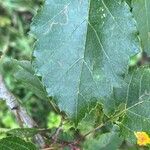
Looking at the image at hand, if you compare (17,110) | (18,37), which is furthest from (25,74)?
(18,37)

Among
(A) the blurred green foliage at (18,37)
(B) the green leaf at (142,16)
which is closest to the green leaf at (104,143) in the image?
(B) the green leaf at (142,16)

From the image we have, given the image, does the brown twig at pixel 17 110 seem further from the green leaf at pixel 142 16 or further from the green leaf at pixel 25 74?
the green leaf at pixel 142 16

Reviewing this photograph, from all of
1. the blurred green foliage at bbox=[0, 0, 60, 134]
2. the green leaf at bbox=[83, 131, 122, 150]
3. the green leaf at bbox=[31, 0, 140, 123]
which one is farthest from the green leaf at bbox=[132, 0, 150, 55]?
the blurred green foliage at bbox=[0, 0, 60, 134]

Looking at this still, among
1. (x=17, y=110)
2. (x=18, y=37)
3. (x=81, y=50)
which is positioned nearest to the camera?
(x=81, y=50)

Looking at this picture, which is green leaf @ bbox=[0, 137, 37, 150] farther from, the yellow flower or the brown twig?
the yellow flower

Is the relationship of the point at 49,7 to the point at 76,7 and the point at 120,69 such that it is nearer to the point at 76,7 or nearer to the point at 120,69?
the point at 76,7

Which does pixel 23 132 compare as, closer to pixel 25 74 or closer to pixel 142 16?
pixel 25 74

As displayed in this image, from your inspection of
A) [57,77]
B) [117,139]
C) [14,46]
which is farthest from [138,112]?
[14,46]
